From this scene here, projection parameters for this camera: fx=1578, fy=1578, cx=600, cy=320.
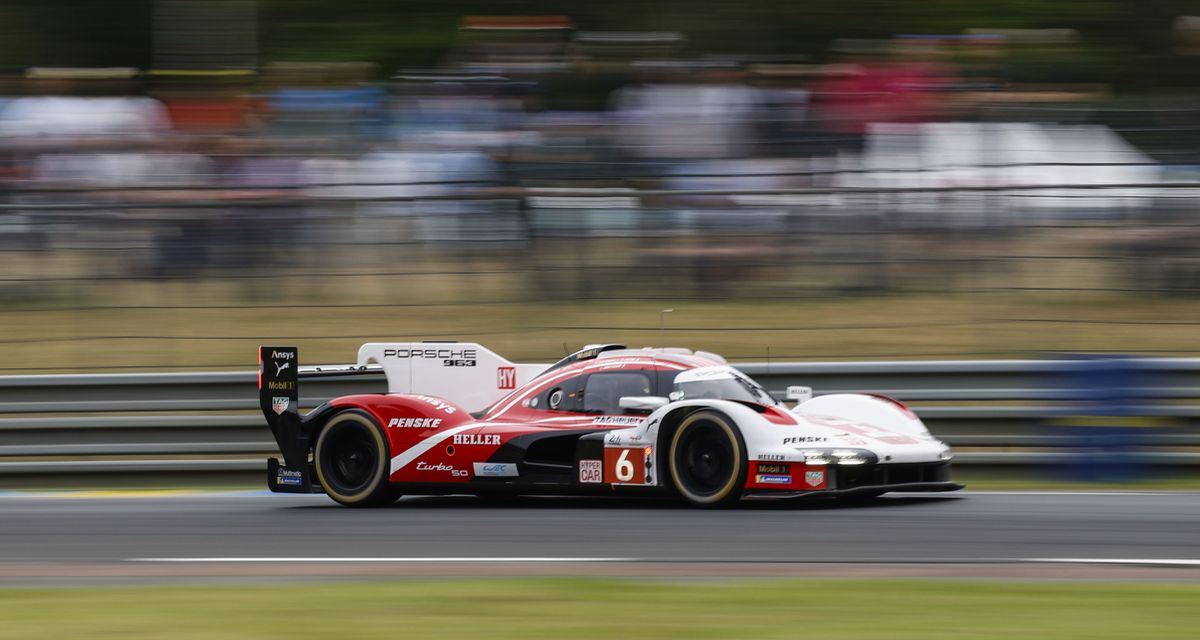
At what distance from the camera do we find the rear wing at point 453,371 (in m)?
9.42

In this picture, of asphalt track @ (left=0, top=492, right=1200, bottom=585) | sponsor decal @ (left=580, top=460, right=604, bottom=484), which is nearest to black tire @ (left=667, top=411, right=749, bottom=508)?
asphalt track @ (left=0, top=492, right=1200, bottom=585)

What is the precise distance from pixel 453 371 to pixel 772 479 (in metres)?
2.41

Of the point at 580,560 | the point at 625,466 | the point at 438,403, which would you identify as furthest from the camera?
the point at 438,403

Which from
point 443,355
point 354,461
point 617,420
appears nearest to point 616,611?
point 617,420

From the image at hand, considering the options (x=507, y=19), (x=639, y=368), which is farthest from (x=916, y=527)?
(x=507, y=19)

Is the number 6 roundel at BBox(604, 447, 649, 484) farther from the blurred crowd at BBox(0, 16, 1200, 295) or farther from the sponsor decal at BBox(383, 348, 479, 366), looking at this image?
the blurred crowd at BBox(0, 16, 1200, 295)

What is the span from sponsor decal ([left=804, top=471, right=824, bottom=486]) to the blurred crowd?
2881 millimetres

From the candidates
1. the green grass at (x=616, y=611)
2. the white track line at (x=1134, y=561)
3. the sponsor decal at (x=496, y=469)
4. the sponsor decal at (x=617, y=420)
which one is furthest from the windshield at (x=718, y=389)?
the green grass at (x=616, y=611)

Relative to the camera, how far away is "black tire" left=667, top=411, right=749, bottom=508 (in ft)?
26.2

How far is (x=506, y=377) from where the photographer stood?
9.43 metres

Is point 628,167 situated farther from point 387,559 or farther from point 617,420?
point 387,559

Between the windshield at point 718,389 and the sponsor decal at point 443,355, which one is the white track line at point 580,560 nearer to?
the windshield at point 718,389

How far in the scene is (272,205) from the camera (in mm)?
11266

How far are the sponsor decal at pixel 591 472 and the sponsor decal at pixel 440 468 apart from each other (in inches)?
30.0
